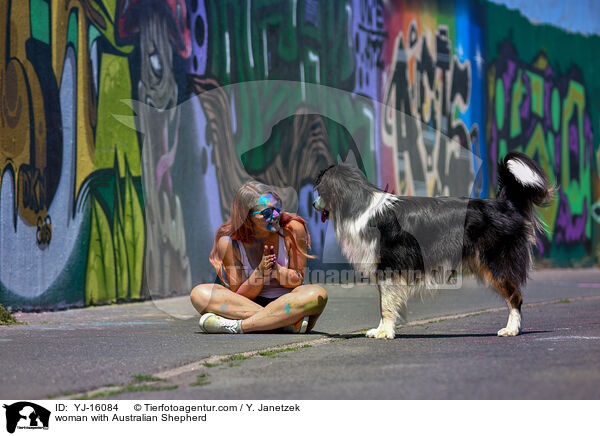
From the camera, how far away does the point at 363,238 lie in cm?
670

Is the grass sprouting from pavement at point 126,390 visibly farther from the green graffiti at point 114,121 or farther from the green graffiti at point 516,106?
the green graffiti at point 516,106

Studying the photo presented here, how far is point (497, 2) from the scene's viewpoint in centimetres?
1825

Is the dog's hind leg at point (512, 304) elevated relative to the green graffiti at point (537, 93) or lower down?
lower down

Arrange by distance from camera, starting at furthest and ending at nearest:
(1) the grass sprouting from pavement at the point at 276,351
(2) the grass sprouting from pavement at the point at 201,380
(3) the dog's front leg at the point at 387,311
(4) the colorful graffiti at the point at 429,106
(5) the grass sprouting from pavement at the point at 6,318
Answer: (4) the colorful graffiti at the point at 429,106 < (5) the grass sprouting from pavement at the point at 6,318 < (3) the dog's front leg at the point at 387,311 < (1) the grass sprouting from pavement at the point at 276,351 < (2) the grass sprouting from pavement at the point at 201,380

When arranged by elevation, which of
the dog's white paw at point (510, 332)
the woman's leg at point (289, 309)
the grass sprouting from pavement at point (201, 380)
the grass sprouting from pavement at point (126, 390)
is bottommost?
the dog's white paw at point (510, 332)

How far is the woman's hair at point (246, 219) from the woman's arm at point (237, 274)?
0.05 meters

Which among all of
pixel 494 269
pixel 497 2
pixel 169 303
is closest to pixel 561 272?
pixel 497 2

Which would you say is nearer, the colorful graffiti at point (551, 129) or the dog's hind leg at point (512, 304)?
the dog's hind leg at point (512, 304)

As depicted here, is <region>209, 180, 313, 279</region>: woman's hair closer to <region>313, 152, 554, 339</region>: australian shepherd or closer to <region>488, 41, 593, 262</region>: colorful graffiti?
<region>313, 152, 554, 339</region>: australian shepherd

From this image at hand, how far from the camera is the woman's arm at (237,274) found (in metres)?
6.88

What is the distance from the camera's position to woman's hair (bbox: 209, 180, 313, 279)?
22.2 feet

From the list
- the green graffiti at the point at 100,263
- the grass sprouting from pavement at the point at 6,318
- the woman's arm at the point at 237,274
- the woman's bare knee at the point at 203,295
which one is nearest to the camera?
the woman's arm at the point at 237,274
